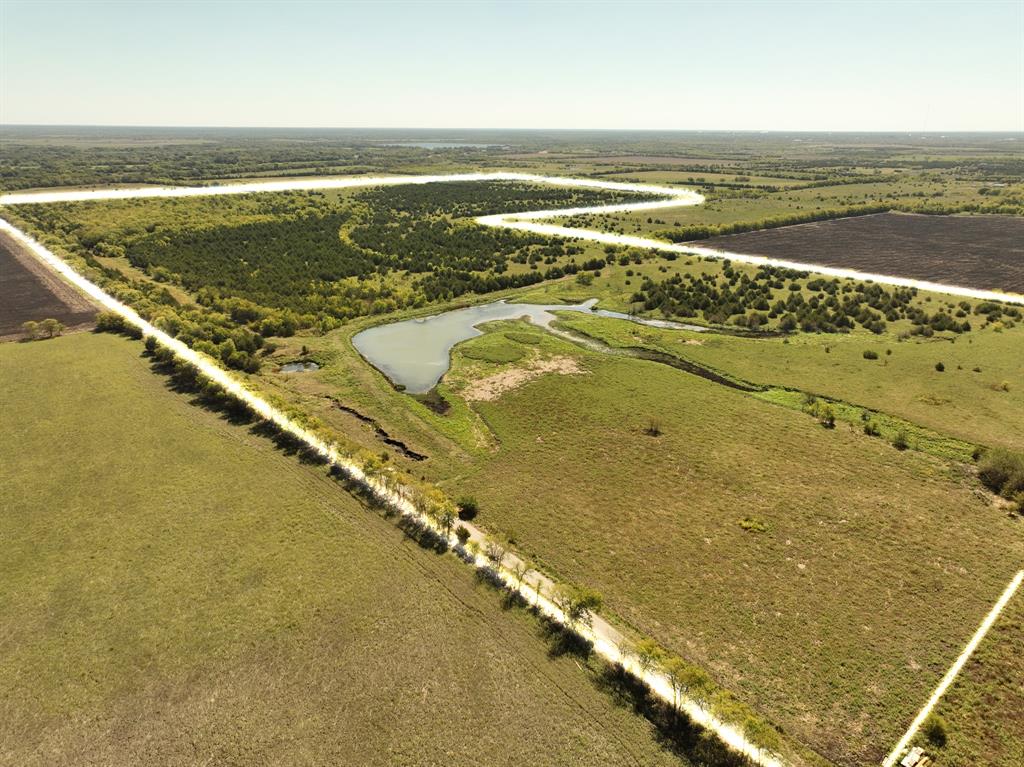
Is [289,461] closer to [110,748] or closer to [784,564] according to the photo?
[110,748]

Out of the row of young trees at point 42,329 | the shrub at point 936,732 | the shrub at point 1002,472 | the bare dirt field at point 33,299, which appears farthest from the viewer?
the bare dirt field at point 33,299

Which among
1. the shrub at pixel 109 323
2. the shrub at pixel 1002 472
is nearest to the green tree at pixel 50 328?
the shrub at pixel 109 323

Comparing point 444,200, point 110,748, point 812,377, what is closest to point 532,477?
point 110,748

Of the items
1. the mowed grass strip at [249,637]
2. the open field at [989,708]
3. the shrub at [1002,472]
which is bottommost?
the mowed grass strip at [249,637]

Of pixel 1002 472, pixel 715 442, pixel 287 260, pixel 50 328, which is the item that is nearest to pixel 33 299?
pixel 50 328

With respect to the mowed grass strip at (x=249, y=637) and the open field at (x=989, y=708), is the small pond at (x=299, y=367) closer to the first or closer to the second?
the mowed grass strip at (x=249, y=637)

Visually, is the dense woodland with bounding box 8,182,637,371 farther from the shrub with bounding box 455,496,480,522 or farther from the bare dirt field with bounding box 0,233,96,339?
the shrub with bounding box 455,496,480,522

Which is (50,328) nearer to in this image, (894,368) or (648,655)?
(648,655)
